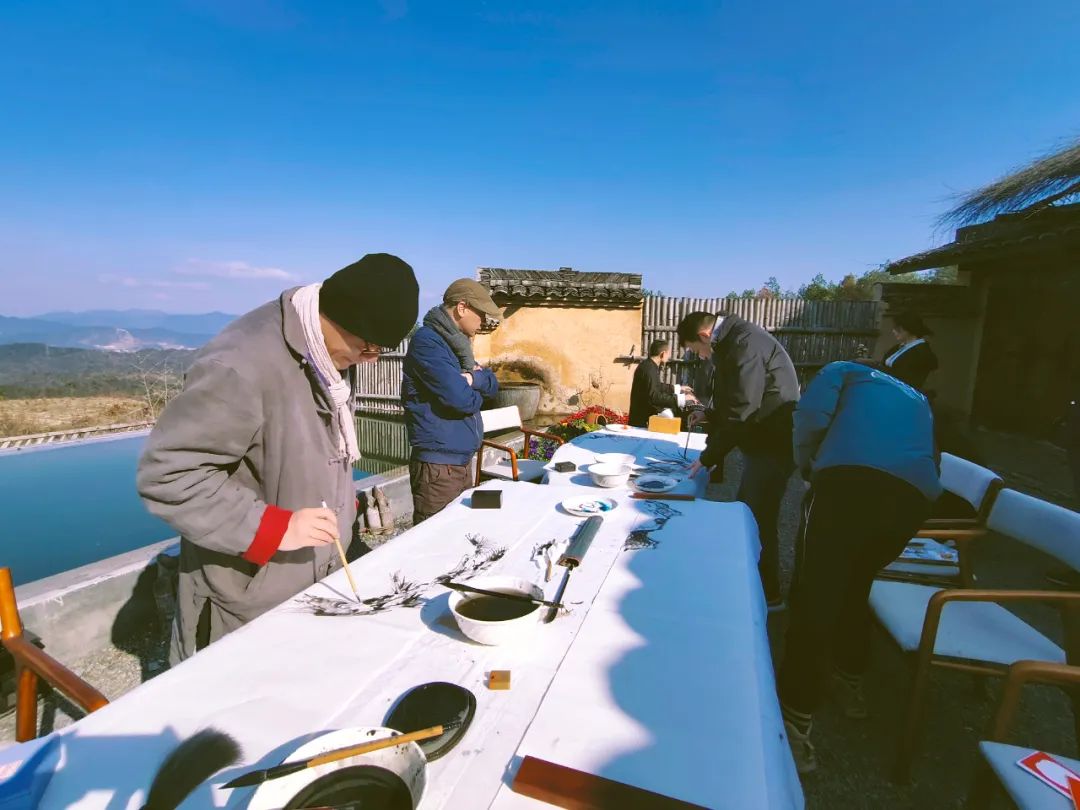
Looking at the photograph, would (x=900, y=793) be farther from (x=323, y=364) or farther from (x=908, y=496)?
(x=323, y=364)

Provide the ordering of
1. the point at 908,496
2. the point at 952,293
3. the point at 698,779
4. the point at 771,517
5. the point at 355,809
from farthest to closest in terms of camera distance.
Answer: the point at 952,293 < the point at 771,517 < the point at 908,496 < the point at 698,779 < the point at 355,809

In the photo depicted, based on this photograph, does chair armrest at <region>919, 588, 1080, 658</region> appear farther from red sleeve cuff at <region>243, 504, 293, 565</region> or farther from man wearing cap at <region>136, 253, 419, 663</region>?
red sleeve cuff at <region>243, 504, 293, 565</region>

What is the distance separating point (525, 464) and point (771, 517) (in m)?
2.41

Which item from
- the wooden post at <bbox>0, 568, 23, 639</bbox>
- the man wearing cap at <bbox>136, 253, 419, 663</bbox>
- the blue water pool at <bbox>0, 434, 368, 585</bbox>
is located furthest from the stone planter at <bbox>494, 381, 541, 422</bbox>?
the wooden post at <bbox>0, 568, 23, 639</bbox>

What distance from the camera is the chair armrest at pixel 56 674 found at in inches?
45.2

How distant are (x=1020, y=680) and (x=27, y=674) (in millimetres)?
3015

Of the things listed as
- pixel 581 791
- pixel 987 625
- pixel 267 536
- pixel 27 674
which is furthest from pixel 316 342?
pixel 987 625

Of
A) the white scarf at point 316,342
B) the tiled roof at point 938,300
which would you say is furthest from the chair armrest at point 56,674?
the tiled roof at point 938,300

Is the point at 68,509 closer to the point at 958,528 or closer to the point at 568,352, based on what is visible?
the point at 958,528

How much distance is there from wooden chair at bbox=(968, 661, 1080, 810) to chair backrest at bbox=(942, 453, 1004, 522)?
1.09 meters

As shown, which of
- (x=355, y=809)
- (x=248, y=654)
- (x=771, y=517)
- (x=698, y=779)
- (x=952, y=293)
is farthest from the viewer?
(x=952, y=293)

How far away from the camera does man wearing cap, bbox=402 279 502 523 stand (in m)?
2.94

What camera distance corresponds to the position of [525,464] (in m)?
4.98

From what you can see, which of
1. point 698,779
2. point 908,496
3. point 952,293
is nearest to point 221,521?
point 698,779
